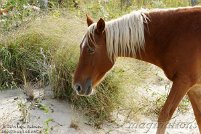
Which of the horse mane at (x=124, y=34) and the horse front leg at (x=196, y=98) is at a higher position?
the horse mane at (x=124, y=34)

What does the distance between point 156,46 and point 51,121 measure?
5.00ft

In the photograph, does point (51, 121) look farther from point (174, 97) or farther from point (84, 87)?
point (174, 97)

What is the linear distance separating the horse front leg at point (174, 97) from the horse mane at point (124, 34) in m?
0.56

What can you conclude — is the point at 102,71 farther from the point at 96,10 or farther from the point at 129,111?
the point at 96,10

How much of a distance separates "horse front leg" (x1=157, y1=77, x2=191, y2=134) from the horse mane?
56 centimetres

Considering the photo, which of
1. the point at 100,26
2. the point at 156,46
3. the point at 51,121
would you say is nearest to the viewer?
the point at 100,26

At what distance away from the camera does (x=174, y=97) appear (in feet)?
13.3

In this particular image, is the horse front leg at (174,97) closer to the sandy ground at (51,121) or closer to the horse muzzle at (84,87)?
the horse muzzle at (84,87)

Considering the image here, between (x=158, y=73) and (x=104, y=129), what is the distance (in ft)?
6.53

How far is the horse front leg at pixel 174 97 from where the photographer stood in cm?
400

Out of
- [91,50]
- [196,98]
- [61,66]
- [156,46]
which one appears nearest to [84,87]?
[91,50]

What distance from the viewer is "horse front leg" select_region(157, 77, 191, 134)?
400 centimetres

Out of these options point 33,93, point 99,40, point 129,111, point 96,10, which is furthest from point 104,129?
point 96,10

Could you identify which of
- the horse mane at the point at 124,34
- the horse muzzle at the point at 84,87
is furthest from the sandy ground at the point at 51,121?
the horse mane at the point at 124,34
